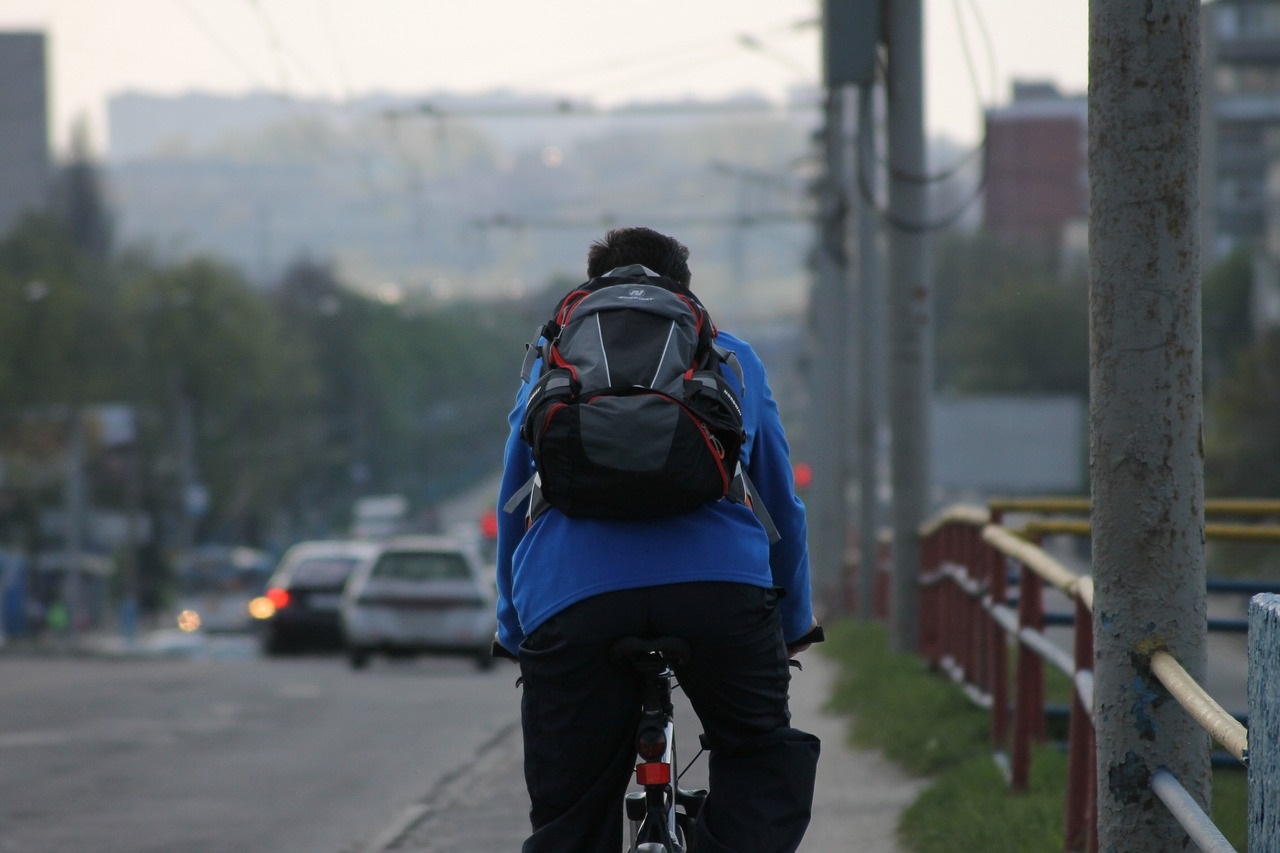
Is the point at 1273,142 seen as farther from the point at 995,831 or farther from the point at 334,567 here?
the point at 995,831

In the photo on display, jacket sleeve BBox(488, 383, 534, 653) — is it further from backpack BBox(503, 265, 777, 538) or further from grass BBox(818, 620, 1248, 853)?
grass BBox(818, 620, 1248, 853)

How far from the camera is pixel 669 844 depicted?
143 inches

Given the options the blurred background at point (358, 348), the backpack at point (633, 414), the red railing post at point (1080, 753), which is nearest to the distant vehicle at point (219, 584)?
the blurred background at point (358, 348)

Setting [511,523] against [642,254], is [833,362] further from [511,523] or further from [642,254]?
[511,523]

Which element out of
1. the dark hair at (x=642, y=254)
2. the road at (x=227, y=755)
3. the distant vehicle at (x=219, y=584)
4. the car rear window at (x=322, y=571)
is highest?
the dark hair at (x=642, y=254)

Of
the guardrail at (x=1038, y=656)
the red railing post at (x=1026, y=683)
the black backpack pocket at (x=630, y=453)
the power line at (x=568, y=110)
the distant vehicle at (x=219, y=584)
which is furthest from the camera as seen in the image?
the distant vehicle at (x=219, y=584)

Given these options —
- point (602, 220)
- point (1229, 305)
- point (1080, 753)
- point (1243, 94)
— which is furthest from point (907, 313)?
point (1243, 94)

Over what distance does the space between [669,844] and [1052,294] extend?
78690 millimetres

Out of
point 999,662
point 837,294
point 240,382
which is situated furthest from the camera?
point 240,382

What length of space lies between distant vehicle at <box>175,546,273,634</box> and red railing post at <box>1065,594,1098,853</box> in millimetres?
47093

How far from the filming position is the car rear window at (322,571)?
22.9m

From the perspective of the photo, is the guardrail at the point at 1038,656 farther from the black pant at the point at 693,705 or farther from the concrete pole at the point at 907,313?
the concrete pole at the point at 907,313

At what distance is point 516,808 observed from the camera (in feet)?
25.7

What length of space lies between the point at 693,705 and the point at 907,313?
974cm
